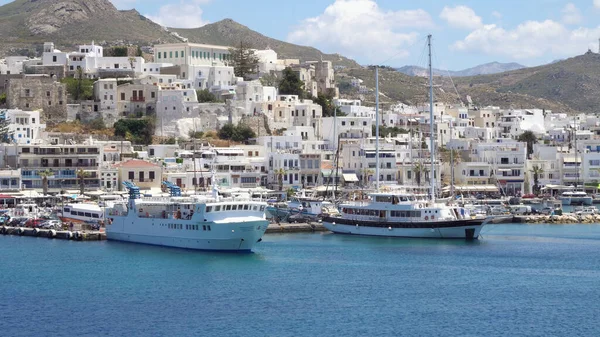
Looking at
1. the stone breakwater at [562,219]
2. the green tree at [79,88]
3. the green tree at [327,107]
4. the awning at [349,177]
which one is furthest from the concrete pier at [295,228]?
the green tree at [327,107]

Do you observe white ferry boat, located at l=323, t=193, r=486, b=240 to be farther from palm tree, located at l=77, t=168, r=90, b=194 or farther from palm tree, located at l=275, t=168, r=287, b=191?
palm tree, located at l=77, t=168, r=90, b=194

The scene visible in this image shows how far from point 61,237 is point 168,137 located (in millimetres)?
26919

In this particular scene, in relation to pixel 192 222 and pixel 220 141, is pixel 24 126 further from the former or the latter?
pixel 192 222

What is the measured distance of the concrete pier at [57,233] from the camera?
213ft

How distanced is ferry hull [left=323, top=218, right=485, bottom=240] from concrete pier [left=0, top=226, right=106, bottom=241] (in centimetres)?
1613

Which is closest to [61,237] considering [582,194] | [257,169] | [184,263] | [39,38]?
[184,263]

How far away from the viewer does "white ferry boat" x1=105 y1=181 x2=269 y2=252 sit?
185 feet

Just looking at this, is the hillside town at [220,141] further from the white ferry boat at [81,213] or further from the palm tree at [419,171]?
the white ferry boat at [81,213]

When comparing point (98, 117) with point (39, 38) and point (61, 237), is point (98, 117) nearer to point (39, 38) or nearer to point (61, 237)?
point (61, 237)

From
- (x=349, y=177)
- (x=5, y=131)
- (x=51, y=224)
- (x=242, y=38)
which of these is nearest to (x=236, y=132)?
(x=349, y=177)

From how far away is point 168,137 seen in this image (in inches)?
3597

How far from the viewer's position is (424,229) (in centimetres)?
6531

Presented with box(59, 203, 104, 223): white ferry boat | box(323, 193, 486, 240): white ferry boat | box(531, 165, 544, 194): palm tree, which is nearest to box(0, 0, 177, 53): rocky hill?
box(531, 165, 544, 194): palm tree

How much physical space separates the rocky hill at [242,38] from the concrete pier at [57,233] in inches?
4138
